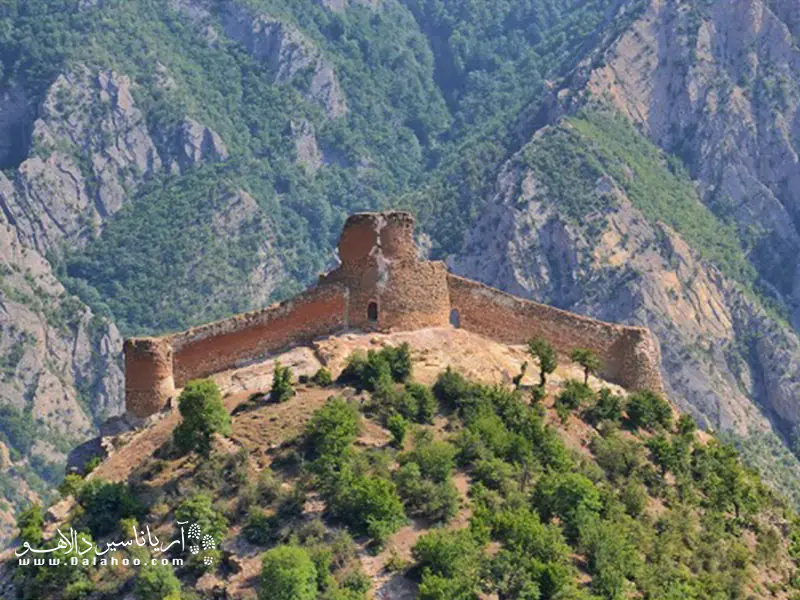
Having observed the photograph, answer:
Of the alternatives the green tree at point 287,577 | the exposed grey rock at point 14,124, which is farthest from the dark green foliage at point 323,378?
the exposed grey rock at point 14,124

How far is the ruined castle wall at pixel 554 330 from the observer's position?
6825 centimetres

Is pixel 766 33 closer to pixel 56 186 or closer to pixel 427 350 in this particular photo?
pixel 56 186

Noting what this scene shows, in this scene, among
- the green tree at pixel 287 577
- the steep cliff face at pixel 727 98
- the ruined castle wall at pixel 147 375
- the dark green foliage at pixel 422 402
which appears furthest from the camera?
the steep cliff face at pixel 727 98

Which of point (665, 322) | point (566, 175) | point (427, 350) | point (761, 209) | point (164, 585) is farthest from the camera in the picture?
point (761, 209)

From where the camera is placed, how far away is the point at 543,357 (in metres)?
65.7

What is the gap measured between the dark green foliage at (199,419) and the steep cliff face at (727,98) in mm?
122588

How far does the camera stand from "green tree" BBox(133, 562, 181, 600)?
53.4 metres

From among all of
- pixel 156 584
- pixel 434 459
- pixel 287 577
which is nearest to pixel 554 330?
pixel 434 459

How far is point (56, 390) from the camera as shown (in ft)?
516

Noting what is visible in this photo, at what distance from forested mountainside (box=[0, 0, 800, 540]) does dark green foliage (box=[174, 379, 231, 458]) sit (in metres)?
87.7

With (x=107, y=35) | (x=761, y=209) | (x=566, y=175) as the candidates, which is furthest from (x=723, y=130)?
(x=107, y=35)

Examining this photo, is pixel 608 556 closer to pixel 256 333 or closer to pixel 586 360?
pixel 586 360

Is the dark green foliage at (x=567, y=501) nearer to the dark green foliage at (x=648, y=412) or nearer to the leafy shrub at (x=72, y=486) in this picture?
the dark green foliage at (x=648, y=412)

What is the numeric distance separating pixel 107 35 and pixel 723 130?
197 feet
